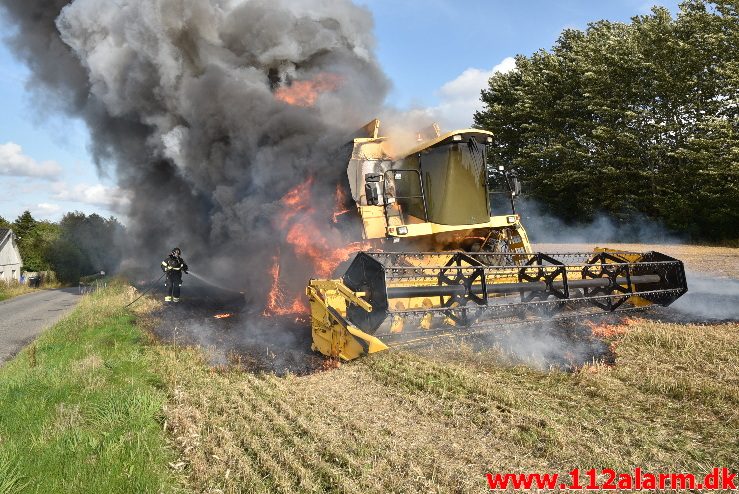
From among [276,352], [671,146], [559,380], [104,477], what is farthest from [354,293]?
[671,146]

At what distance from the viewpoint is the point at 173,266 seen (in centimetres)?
1312

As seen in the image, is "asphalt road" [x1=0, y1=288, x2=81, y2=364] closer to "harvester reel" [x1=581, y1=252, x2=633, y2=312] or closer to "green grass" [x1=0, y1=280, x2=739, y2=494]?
"green grass" [x1=0, y1=280, x2=739, y2=494]

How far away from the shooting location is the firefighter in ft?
43.1

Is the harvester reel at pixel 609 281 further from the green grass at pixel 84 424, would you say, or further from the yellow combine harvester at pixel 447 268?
the green grass at pixel 84 424

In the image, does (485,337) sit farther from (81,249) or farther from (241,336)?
(81,249)

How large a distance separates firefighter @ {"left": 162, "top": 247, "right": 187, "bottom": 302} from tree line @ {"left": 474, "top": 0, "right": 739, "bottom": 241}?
18.1 m

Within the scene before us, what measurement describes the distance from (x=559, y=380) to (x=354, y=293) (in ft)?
9.03

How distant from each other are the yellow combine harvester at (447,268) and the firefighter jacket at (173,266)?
6618mm

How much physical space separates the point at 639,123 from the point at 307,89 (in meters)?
19.1

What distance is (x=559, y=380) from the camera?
18.7 ft

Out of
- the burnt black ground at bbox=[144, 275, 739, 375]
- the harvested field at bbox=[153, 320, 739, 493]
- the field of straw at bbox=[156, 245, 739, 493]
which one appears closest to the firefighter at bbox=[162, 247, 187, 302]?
the burnt black ground at bbox=[144, 275, 739, 375]

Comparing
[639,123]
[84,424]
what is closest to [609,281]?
[84,424]
